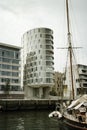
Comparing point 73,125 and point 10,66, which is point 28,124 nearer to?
point 73,125

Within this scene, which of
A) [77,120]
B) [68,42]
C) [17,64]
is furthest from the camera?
[17,64]

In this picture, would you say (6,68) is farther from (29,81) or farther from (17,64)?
(29,81)

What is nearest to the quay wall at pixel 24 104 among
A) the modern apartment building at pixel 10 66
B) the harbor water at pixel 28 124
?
the modern apartment building at pixel 10 66

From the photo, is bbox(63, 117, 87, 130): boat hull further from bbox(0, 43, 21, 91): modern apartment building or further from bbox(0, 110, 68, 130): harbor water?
bbox(0, 43, 21, 91): modern apartment building

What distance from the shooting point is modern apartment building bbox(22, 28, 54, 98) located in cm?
11706

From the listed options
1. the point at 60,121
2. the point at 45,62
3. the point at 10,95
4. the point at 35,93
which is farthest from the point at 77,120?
the point at 35,93

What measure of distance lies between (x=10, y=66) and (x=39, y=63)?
17676 mm

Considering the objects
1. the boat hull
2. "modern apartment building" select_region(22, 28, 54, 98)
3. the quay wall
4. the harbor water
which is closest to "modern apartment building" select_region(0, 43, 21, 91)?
"modern apartment building" select_region(22, 28, 54, 98)

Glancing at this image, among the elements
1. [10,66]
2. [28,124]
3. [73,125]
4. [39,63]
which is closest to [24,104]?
[10,66]

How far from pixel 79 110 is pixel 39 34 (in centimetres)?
9100

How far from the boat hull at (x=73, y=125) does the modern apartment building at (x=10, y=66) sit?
69.4m

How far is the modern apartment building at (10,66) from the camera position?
103m

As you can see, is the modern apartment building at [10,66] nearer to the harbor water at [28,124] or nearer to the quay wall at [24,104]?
the quay wall at [24,104]

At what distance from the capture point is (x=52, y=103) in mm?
91375
